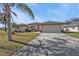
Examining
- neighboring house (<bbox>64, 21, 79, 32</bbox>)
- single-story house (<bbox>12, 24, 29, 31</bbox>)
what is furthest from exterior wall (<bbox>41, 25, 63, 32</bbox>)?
single-story house (<bbox>12, 24, 29, 31</bbox>)

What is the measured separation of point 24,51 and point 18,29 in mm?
365

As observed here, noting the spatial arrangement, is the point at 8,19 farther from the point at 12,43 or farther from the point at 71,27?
the point at 71,27

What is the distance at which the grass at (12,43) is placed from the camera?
4.54 meters

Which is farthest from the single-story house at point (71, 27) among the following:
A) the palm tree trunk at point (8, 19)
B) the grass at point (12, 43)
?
the palm tree trunk at point (8, 19)

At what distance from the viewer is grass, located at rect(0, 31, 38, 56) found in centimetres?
454

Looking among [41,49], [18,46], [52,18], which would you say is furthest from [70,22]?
[18,46]

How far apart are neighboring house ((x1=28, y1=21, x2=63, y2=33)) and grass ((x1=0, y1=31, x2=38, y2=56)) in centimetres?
12

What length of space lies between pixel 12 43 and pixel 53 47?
25.7 inches

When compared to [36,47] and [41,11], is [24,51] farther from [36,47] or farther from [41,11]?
[41,11]

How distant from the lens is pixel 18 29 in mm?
4613

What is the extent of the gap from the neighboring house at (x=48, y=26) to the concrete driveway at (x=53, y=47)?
88 mm

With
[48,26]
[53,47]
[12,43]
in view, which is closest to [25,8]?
[48,26]

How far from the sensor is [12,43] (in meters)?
4.58

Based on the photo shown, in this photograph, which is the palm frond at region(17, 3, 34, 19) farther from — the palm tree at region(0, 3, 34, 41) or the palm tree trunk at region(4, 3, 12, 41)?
the palm tree trunk at region(4, 3, 12, 41)
